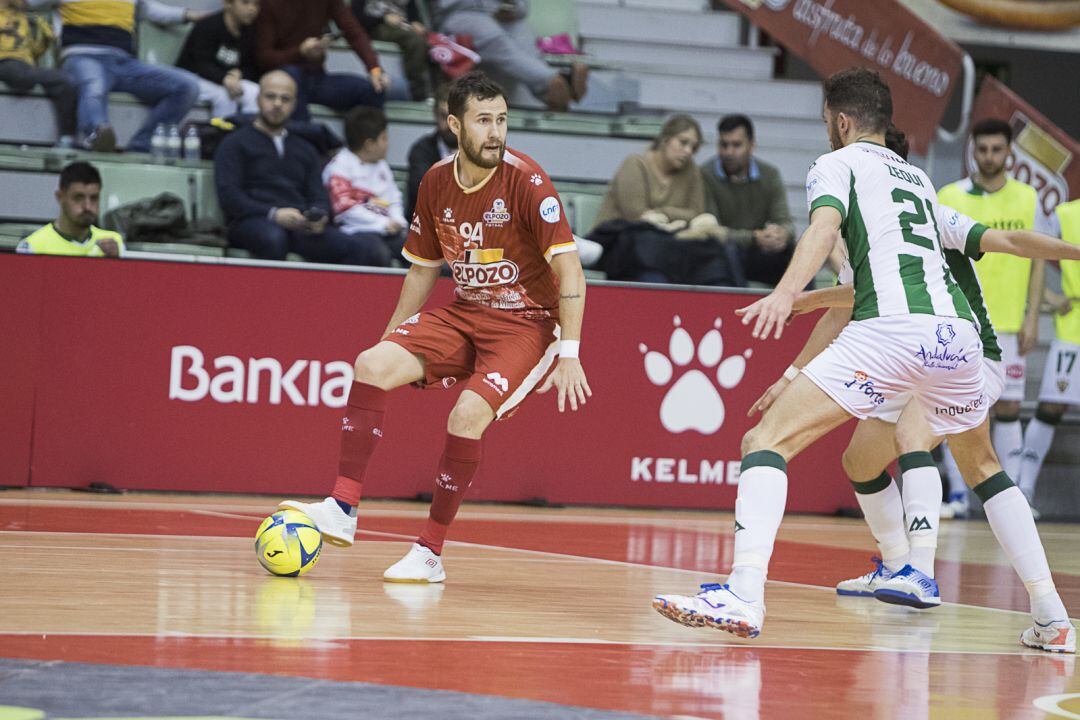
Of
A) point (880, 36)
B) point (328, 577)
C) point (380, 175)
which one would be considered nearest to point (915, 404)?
point (328, 577)

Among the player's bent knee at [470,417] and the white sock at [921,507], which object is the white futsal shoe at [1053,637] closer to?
the white sock at [921,507]

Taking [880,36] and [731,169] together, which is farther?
[880,36]

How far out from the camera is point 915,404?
6.84 m

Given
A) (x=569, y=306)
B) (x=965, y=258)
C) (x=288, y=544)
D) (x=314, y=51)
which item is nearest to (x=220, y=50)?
→ (x=314, y=51)

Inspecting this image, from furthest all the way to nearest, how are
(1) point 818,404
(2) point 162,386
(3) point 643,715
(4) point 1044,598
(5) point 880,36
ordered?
(5) point 880,36, (2) point 162,386, (4) point 1044,598, (1) point 818,404, (3) point 643,715

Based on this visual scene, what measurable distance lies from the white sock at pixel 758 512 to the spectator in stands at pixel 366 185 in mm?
6180

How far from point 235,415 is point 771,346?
3.64m

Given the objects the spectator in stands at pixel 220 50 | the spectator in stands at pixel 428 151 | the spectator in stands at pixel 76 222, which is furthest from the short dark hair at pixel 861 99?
the spectator in stands at pixel 220 50

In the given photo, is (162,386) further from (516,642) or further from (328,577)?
(516,642)

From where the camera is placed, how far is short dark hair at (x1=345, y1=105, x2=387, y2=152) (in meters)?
11.1

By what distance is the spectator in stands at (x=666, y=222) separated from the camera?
10992mm

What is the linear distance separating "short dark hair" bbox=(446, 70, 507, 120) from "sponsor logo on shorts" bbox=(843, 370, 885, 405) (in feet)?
6.39

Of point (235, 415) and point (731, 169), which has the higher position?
point (731, 169)

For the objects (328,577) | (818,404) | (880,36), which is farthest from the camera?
(880,36)
